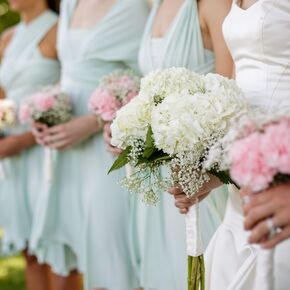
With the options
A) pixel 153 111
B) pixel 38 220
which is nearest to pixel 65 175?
pixel 38 220

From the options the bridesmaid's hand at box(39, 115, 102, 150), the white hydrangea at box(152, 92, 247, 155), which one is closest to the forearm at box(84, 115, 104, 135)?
the bridesmaid's hand at box(39, 115, 102, 150)

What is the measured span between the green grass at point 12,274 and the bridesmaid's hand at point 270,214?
483 cm

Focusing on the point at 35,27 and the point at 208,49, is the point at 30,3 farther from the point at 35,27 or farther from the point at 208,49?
the point at 208,49

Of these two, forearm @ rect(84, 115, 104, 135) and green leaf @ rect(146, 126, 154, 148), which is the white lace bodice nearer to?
green leaf @ rect(146, 126, 154, 148)

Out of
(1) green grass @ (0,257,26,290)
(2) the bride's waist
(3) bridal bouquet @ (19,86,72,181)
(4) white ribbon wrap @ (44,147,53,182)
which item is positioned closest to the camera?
(2) the bride's waist

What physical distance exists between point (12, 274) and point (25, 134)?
8.39ft

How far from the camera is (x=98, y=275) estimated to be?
156 inches

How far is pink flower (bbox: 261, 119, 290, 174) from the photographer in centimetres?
168

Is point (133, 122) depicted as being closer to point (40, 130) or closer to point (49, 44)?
point (40, 130)

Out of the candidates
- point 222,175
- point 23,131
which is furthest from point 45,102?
point 222,175

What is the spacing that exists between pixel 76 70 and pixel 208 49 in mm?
1136

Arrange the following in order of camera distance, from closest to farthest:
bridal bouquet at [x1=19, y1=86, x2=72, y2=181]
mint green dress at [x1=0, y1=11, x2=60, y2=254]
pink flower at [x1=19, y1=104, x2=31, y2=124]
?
bridal bouquet at [x1=19, y1=86, x2=72, y2=181]
pink flower at [x1=19, y1=104, x2=31, y2=124]
mint green dress at [x1=0, y1=11, x2=60, y2=254]

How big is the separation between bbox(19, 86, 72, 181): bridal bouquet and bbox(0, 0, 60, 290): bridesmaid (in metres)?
0.46

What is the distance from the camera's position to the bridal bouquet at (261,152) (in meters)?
1.69
